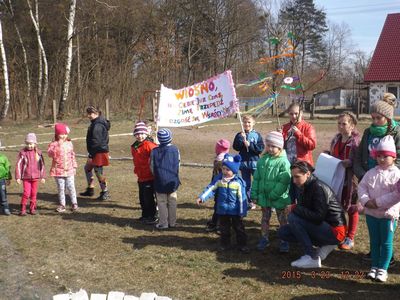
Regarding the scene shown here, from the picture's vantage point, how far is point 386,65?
36219mm

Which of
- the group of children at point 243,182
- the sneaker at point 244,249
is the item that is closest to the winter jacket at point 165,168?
the group of children at point 243,182

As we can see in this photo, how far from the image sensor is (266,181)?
5711mm

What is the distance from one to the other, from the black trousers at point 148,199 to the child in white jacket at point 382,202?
136 inches

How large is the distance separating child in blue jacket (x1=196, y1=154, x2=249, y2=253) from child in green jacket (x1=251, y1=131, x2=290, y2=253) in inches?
9.0

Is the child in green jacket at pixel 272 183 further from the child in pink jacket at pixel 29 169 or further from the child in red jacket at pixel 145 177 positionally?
the child in pink jacket at pixel 29 169

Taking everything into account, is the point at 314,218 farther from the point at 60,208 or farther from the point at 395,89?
the point at 395,89

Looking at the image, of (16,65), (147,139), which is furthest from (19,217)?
(16,65)

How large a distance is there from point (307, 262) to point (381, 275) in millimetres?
798

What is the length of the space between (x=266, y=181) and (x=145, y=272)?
1879mm

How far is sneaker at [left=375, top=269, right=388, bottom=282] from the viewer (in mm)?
4672

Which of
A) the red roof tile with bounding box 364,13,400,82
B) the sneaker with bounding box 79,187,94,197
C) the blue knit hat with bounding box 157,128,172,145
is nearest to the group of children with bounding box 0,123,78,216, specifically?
the sneaker with bounding box 79,187,94,197

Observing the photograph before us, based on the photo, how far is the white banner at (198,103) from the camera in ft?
23.6

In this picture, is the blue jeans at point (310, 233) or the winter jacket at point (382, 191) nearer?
the winter jacket at point (382, 191)

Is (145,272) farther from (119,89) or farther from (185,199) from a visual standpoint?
(119,89)
